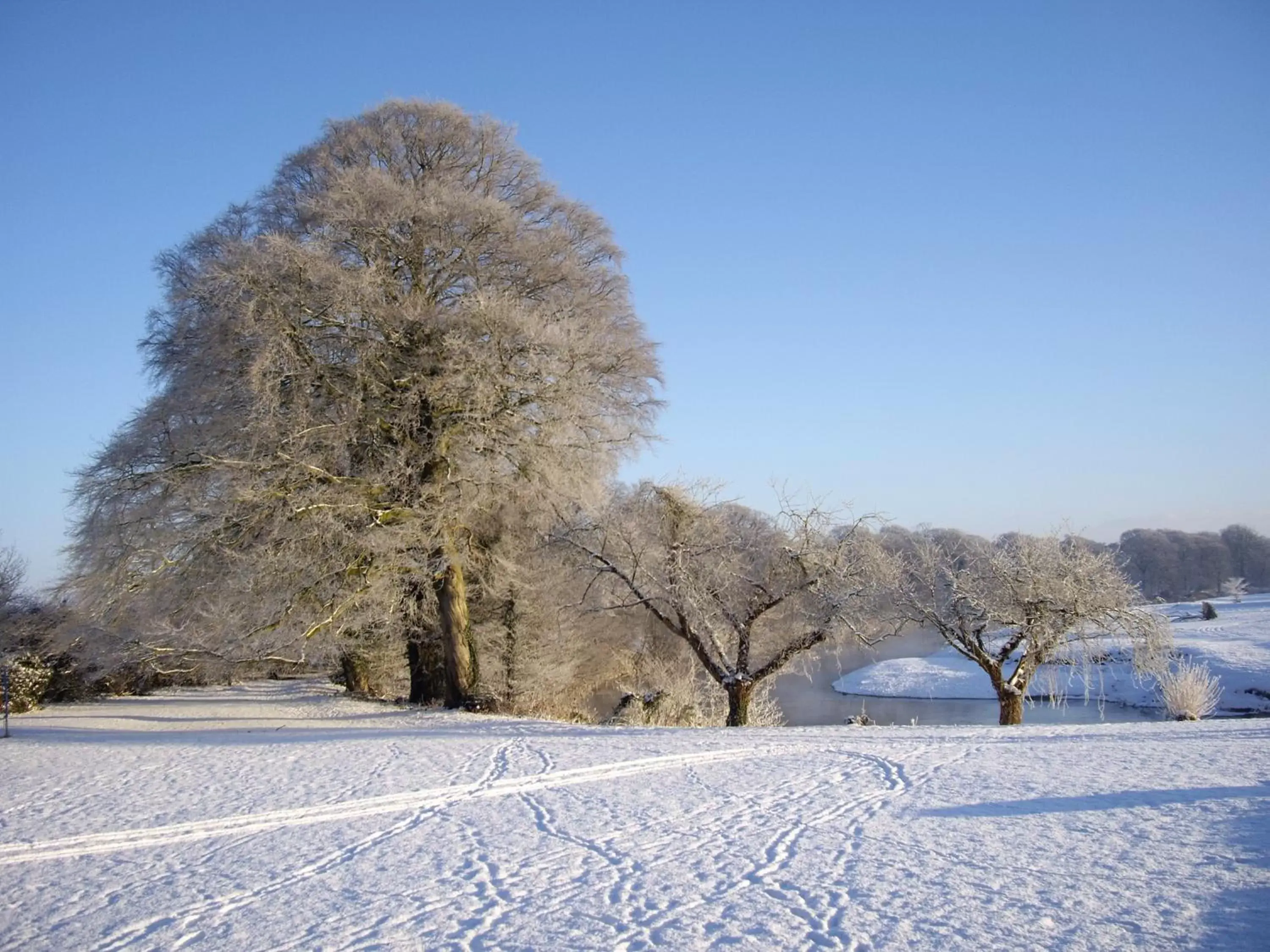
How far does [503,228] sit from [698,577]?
6950 mm

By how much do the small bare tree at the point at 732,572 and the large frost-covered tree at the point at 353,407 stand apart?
1.75 metres

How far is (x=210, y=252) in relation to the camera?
1477 centimetres

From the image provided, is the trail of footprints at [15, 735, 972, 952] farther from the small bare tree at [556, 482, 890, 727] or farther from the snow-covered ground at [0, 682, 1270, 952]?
the small bare tree at [556, 482, 890, 727]

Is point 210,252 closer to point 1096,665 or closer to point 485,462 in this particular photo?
point 485,462

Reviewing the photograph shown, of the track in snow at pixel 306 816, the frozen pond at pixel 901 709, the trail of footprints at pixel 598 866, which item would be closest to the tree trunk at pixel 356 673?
the frozen pond at pixel 901 709

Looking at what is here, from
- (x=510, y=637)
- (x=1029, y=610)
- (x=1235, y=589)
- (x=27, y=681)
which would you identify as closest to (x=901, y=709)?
(x=1029, y=610)

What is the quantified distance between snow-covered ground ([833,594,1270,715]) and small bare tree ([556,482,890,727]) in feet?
24.4

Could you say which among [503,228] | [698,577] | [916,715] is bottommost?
[916,715]

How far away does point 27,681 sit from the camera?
51.2 feet

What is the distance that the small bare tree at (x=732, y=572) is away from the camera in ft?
48.6

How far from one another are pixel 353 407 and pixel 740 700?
27.6ft

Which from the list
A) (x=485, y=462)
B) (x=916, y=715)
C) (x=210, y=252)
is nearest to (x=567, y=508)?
(x=485, y=462)

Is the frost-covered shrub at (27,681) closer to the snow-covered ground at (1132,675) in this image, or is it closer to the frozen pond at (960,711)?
the frozen pond at (960,711)

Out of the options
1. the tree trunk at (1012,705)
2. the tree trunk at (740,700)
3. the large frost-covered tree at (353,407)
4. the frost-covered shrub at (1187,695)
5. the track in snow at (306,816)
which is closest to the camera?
the track in snow at (306,816)
